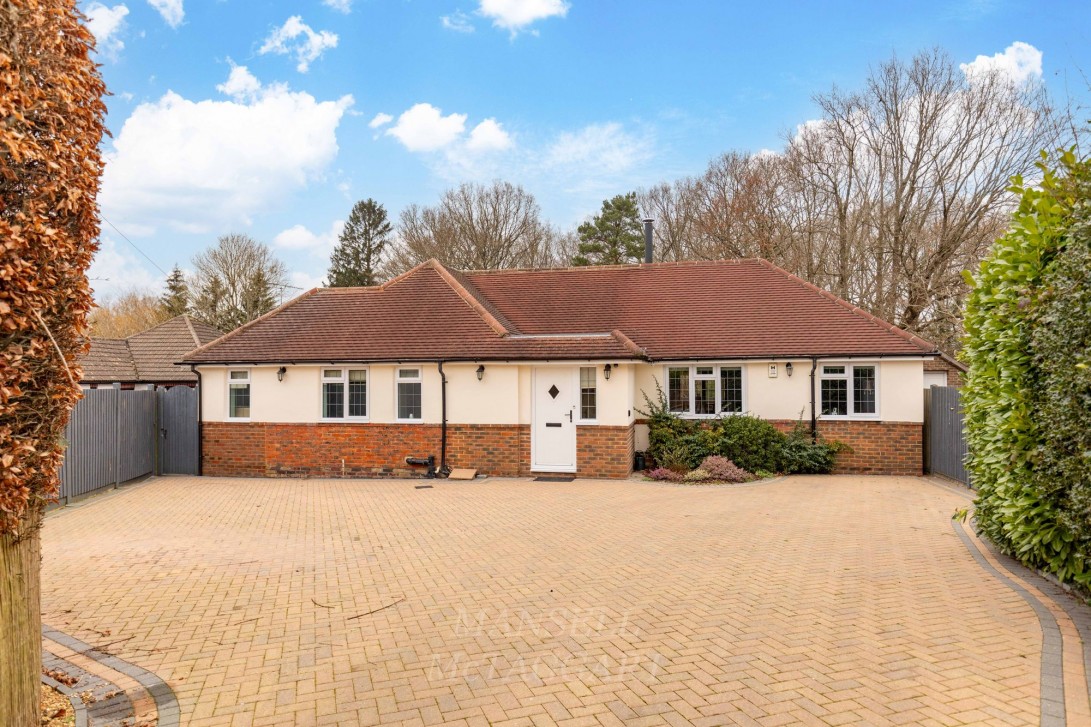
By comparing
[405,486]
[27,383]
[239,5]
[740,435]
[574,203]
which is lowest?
[405,486]

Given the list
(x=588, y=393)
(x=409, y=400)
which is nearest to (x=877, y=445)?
(x=588, y=393)

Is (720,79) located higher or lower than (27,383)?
higher

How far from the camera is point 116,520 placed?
9.74 meters

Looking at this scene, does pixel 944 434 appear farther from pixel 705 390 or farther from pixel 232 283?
pixel 232 283

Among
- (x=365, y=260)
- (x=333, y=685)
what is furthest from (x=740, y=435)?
(x=365, y=260)

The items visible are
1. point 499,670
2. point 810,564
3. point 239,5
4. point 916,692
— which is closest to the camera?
point 916,692

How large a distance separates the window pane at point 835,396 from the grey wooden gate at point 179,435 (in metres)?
14.4

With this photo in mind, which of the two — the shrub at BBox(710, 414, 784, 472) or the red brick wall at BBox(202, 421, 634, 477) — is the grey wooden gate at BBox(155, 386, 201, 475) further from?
the shrub at BBox(710, 414, 784, 472)

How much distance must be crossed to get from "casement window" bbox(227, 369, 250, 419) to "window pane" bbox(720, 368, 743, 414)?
36.4 ft

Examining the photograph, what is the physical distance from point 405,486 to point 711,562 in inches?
301

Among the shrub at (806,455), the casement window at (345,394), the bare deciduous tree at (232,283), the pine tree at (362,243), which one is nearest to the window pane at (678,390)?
the shrub at (806,455)

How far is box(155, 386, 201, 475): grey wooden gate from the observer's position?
15.0 metres

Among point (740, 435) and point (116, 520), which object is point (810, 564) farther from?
point (116, 520)

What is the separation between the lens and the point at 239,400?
15.3 metres
